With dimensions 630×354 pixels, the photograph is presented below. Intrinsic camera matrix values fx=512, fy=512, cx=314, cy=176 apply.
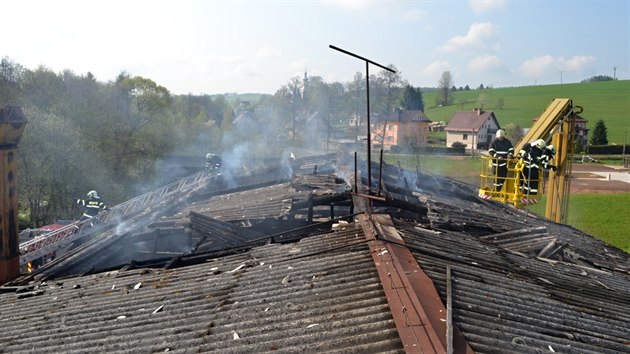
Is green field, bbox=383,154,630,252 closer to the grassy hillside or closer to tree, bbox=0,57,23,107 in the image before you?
tree, bbox=0,57,23,107

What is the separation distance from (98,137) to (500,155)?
1079 inches

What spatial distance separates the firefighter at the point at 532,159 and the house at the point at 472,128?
5055 centimetres

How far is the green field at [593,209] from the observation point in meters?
28.0

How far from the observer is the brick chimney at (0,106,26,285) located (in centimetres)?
788

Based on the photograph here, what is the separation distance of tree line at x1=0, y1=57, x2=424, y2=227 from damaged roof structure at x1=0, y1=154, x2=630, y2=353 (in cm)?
1305

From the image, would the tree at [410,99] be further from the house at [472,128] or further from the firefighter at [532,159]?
the firefighter at [532,159]

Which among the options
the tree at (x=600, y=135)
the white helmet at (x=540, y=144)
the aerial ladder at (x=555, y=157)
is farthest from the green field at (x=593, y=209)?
the tree at (x=600, y=135)

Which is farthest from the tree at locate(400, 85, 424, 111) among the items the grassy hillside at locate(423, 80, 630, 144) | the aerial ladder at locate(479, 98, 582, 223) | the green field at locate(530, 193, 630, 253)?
the aerial ladder at locate(479, 98, 582, 223)

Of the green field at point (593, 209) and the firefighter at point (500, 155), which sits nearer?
the firefighter at point (500, 155)

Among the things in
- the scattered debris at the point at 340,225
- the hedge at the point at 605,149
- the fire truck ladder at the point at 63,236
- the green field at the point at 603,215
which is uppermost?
the scattered debris at the point at 340,225

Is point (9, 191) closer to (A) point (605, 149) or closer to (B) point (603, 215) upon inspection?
(B) point (603, 215)

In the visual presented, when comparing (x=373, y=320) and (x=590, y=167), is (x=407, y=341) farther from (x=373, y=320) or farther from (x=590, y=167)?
(x=590, y=167)

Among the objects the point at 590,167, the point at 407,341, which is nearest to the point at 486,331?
the point at 407,341

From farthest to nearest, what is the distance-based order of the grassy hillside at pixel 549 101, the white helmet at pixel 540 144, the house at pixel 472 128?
the grassy hillside at pixel 549 101, the house at pixel 472 128, the white helmet at pixel 540 144
